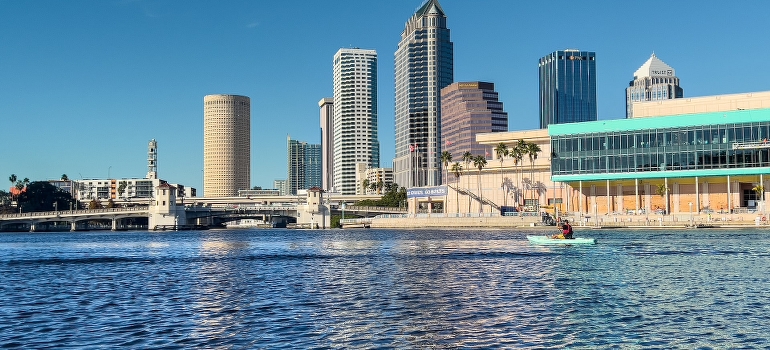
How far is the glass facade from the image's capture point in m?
152

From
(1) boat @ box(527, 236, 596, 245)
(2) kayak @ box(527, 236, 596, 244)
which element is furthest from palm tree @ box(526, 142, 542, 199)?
(1) boat @ box(527, 236, 596, 245)

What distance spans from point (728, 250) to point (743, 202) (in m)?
93.1

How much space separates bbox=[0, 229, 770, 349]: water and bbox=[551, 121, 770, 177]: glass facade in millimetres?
89320

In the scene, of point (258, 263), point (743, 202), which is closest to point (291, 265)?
point (258, 263)

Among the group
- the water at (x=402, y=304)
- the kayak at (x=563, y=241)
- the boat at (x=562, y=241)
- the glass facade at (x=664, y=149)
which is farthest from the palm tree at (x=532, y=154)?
the water at (x=402, y=304)

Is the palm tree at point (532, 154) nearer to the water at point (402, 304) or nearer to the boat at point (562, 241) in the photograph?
the boat at point (562, 241)

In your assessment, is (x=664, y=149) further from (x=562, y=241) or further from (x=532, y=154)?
(x=562, y=241)

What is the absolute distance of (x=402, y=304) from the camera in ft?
136

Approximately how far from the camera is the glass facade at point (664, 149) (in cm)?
15200

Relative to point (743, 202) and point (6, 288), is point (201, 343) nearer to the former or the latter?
point (6, 288)

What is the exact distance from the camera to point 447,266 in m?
65.3

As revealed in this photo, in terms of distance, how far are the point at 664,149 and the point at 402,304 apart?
131563 mm

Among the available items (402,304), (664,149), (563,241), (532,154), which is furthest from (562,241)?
(532,154)

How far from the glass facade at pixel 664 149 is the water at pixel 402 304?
8932 centimetres
